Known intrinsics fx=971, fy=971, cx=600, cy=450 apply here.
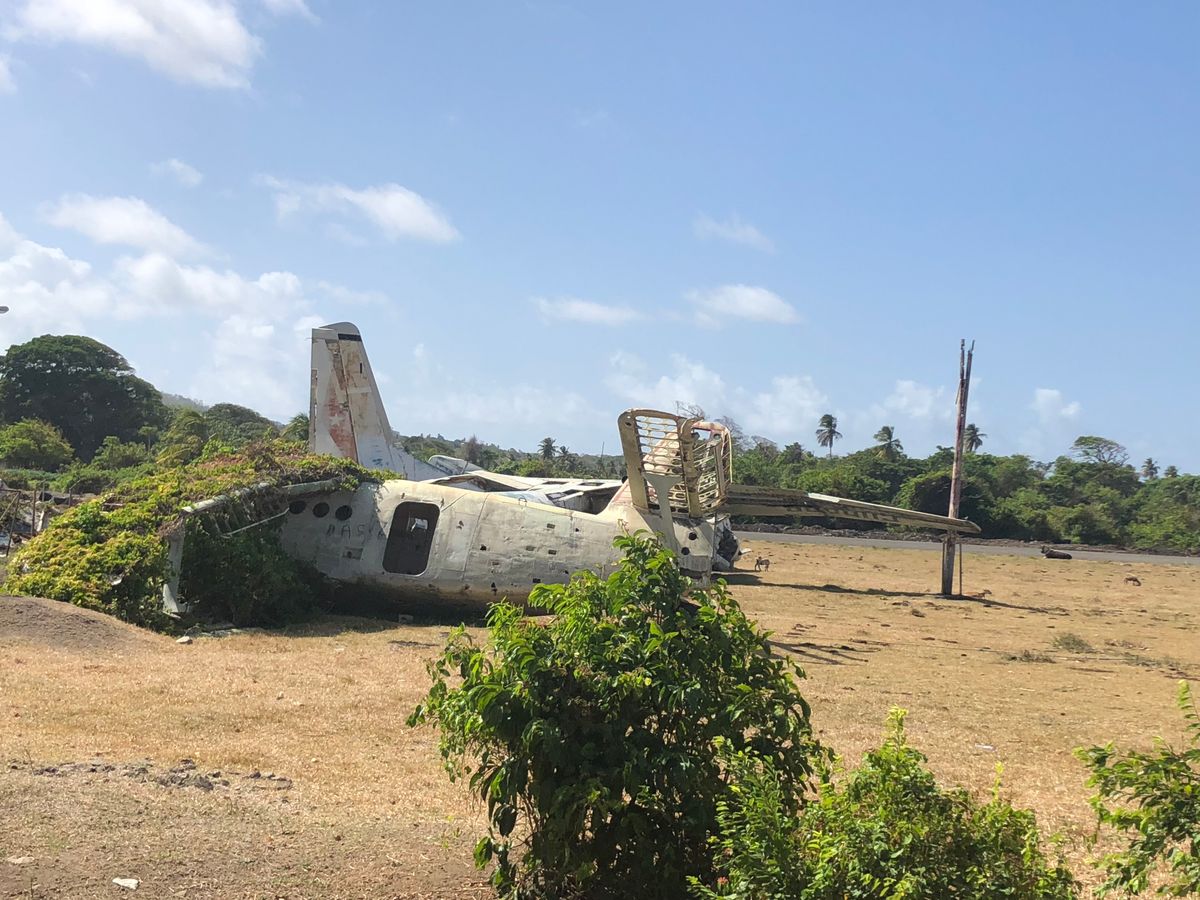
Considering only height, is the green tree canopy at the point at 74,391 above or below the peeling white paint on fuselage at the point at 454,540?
above

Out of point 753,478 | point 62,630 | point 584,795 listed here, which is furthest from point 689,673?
point 753,478

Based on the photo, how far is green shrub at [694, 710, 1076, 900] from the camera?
14.5 ft

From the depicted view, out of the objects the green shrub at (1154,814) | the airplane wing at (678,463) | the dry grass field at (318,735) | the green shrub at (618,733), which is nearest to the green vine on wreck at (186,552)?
the dry grass field at (318,735)

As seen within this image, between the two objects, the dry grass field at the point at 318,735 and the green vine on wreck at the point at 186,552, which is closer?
the dry grass field at the point at 318,735

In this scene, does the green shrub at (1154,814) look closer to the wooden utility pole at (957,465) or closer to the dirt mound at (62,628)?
the dirt mound at (62,628)

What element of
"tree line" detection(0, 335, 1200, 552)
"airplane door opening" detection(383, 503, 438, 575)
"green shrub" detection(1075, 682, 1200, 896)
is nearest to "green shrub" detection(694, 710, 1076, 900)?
"green shrub" detection(1075, 682, 1200, 896)

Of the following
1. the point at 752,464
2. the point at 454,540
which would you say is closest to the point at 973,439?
the point at 752,464

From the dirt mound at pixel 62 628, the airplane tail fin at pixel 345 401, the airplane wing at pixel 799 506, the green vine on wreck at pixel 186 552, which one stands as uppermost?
the airplane tail fin at pixel 345 401

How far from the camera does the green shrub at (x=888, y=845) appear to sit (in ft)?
14.5

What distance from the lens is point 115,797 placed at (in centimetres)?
743

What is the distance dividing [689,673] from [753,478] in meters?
69.4

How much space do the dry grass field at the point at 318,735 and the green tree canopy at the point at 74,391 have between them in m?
81.7

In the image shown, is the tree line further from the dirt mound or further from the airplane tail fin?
the dirt mound

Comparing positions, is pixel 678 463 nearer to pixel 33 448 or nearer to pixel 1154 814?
pixel 1154 814
